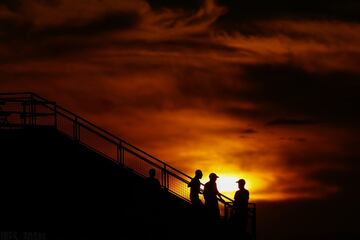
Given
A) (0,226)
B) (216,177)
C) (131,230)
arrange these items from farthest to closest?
1. (0,226)
2. (131,230)
3. (216,177)

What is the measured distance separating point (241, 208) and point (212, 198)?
1.05m

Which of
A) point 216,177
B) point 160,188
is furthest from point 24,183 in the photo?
point 216,177

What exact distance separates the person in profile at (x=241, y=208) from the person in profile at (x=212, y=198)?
2.14ft

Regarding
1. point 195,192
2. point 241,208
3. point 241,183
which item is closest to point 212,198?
point 195,192

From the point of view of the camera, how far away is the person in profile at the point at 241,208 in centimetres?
3086

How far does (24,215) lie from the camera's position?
36.6m

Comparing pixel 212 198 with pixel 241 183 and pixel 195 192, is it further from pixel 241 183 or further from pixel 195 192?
pixel 241 183

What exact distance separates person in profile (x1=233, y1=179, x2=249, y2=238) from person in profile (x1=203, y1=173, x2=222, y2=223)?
2.14 ft

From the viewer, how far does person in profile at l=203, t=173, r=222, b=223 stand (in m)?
30.7

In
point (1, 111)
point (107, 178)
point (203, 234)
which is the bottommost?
point (203, 234)

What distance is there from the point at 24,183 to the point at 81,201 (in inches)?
97.4

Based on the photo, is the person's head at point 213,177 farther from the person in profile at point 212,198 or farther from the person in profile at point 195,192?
the person in profile at point 195,192

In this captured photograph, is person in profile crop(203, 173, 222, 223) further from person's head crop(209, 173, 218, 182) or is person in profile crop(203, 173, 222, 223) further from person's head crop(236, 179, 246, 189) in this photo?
person's head crop(236, 179, 246, 189)

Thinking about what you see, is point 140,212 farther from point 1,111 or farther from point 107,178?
point 1,111
